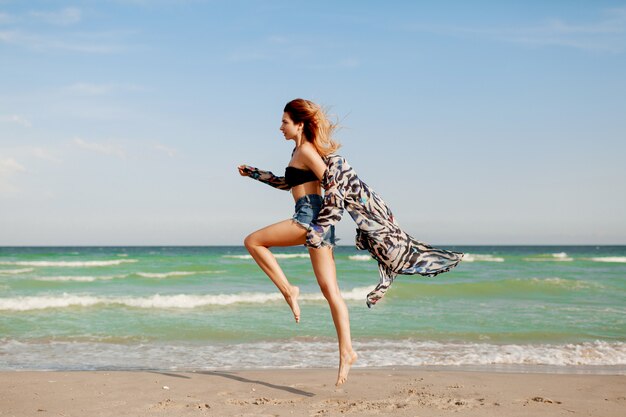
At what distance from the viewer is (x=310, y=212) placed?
197 inches

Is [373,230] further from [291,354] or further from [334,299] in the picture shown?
[291,354]

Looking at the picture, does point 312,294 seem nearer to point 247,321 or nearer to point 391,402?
point 247,321

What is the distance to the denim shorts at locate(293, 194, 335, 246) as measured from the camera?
499cm

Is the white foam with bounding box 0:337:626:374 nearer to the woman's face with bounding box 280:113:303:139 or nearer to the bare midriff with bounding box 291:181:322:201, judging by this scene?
the bare midriff with bounding box 291:181:322:201

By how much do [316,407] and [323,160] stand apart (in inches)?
74.9

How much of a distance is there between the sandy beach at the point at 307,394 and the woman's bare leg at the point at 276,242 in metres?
0.85

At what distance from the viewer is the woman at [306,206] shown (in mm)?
4977

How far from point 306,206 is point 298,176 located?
240mm

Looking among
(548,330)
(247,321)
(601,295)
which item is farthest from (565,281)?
(247,321)

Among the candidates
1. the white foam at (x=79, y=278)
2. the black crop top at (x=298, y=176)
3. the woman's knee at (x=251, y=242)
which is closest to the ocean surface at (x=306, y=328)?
the woman's knee at (x=251, y=242)

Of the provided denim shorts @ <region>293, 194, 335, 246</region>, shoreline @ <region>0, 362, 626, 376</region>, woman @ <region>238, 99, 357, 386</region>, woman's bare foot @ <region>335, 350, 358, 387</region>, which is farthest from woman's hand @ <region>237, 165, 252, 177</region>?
shoreline @ <region>0, 362, 626, 376</region>

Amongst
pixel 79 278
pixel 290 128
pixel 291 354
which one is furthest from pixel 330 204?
pixel 79 278

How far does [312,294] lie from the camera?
16.3m

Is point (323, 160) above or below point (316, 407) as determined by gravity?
above
